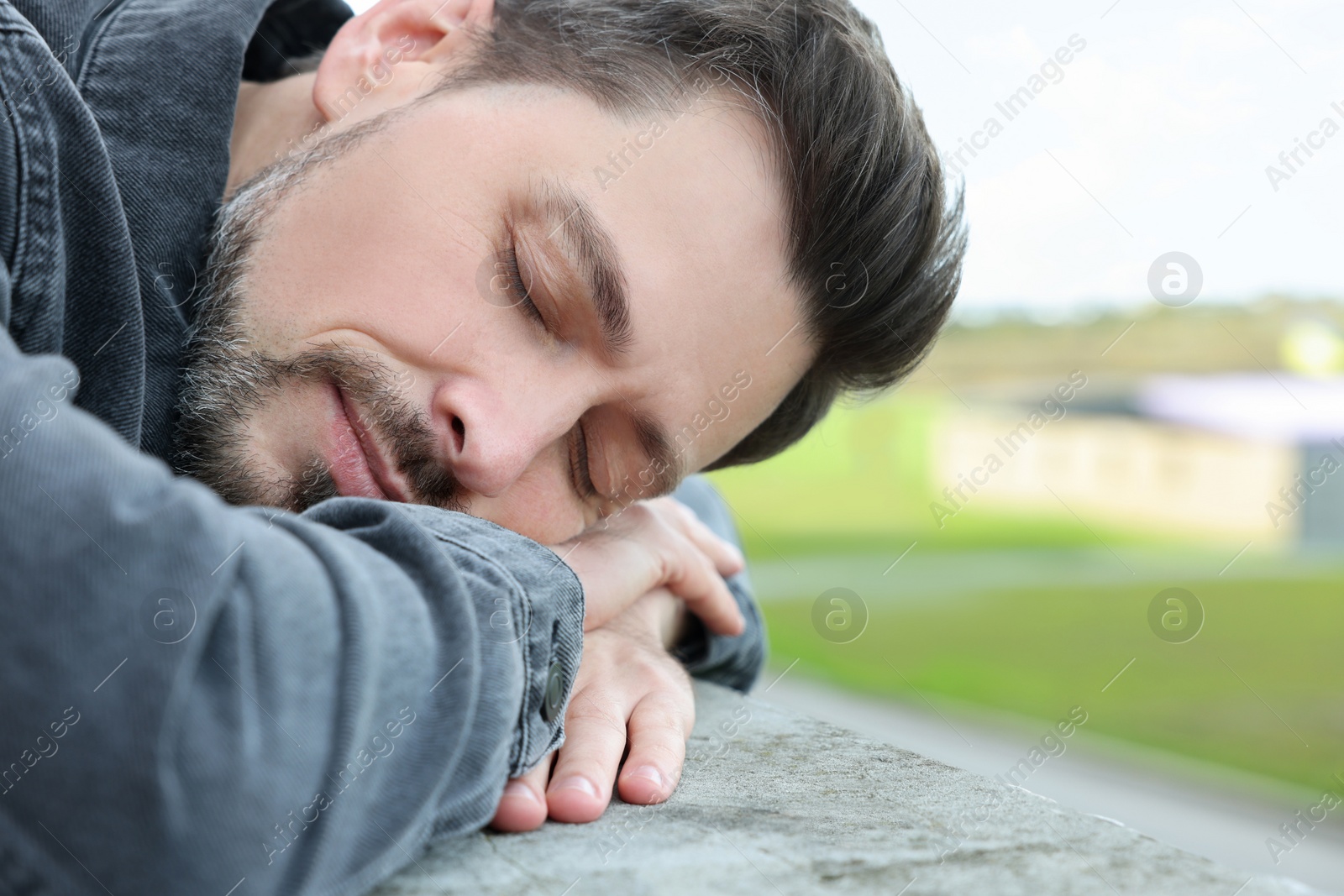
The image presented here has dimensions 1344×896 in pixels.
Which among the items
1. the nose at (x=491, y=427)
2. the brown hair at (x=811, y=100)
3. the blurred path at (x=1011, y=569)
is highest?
the brown hair at (x=811, y=100)

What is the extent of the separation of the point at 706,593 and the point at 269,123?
1083mm

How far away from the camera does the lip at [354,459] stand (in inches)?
50.1

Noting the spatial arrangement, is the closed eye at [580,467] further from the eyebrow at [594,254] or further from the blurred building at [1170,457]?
the blurred building at [1170,457]

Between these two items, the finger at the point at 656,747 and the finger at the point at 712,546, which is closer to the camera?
the finger at the point at 656,747

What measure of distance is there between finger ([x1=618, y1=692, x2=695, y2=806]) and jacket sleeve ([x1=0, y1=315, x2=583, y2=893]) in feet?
0.84

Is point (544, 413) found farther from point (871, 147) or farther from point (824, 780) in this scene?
point (871, 147)

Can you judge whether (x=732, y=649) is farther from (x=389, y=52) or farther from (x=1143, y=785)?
(x=1143, y=785)

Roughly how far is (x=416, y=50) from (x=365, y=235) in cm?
54

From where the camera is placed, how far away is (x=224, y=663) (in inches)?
24.8

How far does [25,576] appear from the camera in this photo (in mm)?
606

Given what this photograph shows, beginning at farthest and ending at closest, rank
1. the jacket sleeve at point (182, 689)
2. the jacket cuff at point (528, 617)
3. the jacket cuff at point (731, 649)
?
the jacket cuff at point (731, 649)
the jacket cuff at point (528, 617)
the jacket sleeve at point (182, 689)

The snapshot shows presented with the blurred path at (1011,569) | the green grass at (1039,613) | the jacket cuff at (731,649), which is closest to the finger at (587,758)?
the jacket cuff at (731,649)

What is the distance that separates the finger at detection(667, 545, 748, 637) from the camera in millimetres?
1647

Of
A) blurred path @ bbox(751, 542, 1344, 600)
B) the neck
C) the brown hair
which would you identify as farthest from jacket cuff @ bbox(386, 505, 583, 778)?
blurred path @ bbox(751, 542, 1344, 600)
